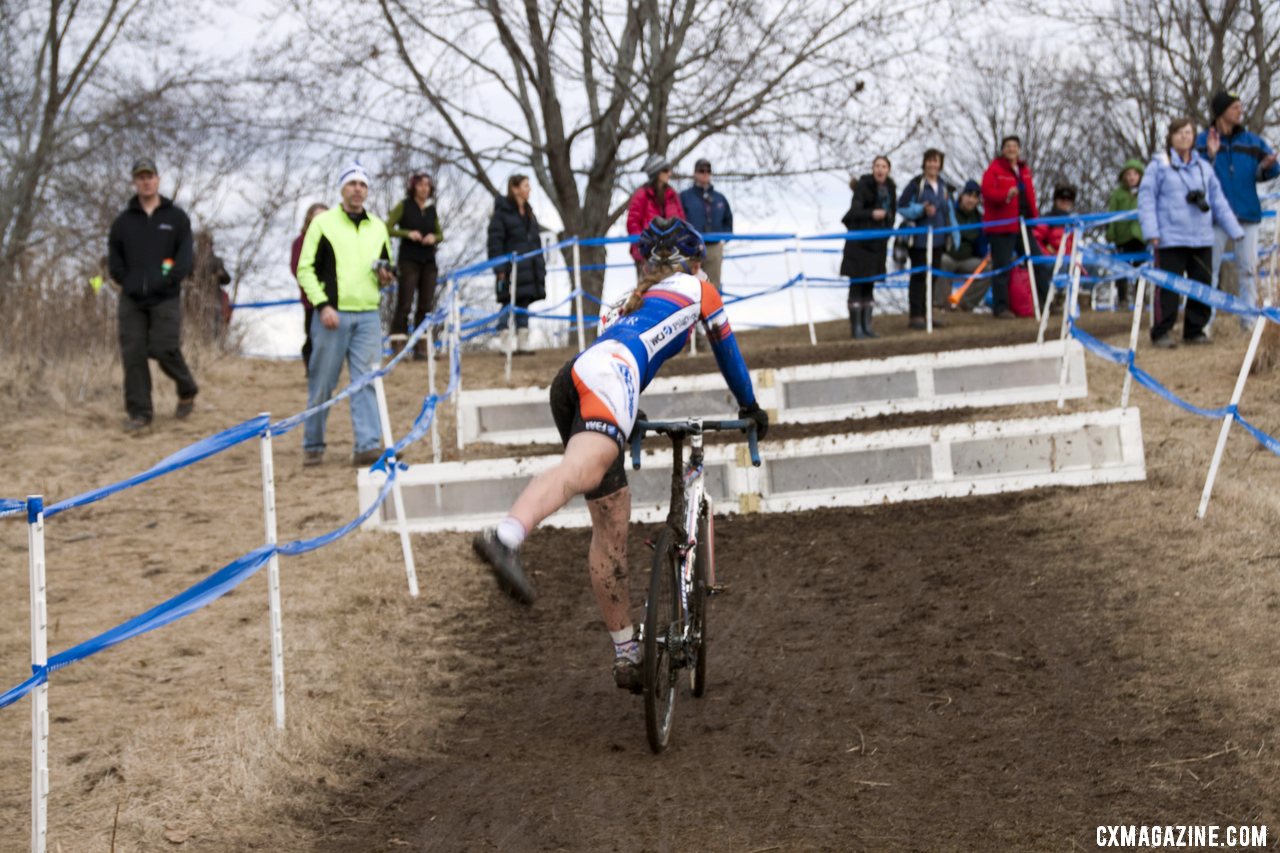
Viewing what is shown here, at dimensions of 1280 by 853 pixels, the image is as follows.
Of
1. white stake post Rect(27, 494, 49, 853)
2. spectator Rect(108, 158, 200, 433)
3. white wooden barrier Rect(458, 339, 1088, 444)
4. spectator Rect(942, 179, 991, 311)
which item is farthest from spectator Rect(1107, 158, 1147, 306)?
white stake post Rect(27, 494, 49, 853)

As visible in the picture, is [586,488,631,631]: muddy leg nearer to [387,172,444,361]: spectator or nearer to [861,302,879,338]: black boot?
[387,172,444,361]: spectator

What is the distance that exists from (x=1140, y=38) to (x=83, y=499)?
26.8 metres

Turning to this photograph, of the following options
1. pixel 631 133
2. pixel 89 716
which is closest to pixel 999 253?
pixel 631 133

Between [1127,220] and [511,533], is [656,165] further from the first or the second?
[511,533]

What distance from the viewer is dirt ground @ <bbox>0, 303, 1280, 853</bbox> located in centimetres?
536

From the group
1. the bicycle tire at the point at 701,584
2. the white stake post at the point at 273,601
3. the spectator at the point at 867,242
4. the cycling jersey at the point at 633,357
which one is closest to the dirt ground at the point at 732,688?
the white stake post at the point at 273,601

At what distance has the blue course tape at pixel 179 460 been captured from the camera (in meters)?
4.56

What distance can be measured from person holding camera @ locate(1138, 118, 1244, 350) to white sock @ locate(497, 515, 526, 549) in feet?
31.0

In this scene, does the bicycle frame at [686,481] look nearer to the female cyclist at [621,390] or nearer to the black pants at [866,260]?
the female cyclist at [621,390]

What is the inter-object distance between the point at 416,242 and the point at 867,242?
16.3 ft

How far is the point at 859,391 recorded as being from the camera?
506 inches

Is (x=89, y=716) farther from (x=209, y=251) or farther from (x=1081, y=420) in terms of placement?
(x=209, y=251)

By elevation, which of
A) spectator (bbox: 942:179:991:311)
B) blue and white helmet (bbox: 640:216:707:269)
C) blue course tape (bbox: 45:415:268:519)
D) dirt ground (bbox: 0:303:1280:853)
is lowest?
dirt ground (bbox: 0:303:1280:853)

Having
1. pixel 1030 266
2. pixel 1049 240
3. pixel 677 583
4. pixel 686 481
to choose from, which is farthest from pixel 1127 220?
pixel 677 583
